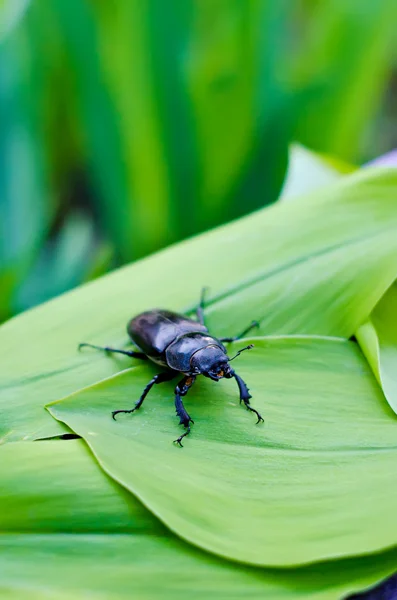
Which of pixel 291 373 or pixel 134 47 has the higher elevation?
pixel 134 47

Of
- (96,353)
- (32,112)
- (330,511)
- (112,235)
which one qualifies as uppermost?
(32,112)

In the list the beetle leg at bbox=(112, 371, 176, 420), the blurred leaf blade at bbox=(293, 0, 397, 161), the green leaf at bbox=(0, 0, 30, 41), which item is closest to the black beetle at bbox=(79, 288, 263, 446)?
the beetle leg at bbox=(112, 371, 176, 420)

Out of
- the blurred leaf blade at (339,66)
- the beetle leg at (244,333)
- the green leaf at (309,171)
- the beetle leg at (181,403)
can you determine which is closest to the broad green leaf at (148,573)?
the beetle leg at (181,403)

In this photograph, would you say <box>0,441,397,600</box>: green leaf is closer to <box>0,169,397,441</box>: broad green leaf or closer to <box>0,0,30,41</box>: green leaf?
<box>0,169,397,441</box>: broad green leaf

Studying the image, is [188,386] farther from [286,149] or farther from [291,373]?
[286,149]

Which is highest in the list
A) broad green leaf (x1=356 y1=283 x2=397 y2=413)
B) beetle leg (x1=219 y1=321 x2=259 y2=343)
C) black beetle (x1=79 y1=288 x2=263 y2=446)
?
black beetle (x1=79 y1=288 x2=263 y2=446)

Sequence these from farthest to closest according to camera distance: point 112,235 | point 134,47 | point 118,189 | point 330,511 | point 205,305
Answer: point 112,235 → point 118,189 → point 134,47 → point 205,305 → point 330,511

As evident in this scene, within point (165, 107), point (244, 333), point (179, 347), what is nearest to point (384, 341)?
point (244, 333)

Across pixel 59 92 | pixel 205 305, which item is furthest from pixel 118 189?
pixel 205 305
